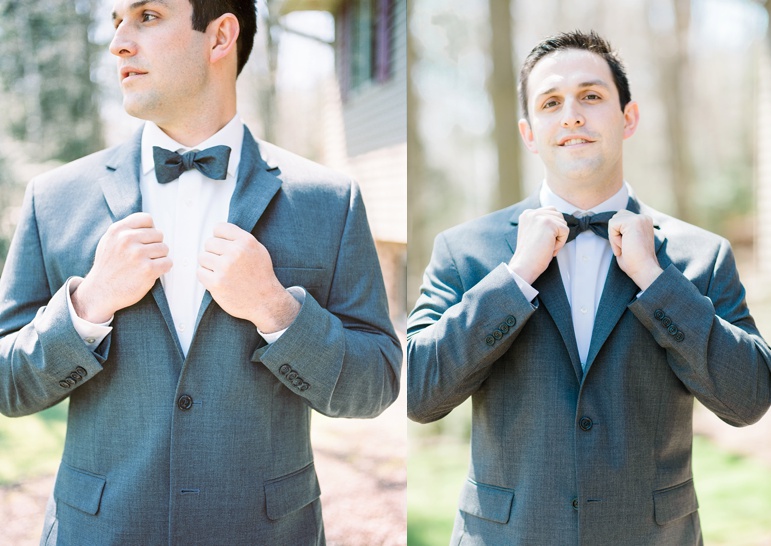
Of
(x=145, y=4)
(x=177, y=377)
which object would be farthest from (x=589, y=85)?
(x=177, y=377)

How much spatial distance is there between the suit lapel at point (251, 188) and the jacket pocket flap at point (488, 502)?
2.82 ft

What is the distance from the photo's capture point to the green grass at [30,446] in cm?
446

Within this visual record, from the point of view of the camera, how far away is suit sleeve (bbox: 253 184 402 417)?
176 centimetres

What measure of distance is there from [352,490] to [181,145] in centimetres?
283

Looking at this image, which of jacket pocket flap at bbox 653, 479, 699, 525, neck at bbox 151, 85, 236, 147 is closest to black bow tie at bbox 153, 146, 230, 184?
neck at bbox 151, 85, 236, 147

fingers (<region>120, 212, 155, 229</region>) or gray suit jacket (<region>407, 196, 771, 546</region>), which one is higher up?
fingers (<region>120, 212, 155, 229</region>)

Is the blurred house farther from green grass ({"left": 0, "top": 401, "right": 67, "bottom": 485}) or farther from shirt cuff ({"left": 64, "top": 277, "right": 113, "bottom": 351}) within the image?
shirt cuff ({"left": 64, "top": 277, "right": 113, "bottom": 351})

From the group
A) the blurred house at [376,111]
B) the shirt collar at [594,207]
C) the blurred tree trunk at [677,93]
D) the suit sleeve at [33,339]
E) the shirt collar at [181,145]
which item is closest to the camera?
the suit sleeve at [33,339]

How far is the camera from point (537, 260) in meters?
1.88

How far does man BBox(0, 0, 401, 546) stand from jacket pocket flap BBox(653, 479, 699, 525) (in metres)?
0.75

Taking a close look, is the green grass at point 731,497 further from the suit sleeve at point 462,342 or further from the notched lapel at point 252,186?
the notched lapel at point 252,186

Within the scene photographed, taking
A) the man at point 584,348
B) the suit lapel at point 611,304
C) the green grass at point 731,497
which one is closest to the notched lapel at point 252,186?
the man at point 584,348

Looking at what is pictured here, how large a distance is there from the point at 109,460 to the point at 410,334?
Answer: 2.70 ft

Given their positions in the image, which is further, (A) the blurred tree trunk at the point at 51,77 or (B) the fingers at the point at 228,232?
(A) the blurred tree trunk at the point at 51,77
